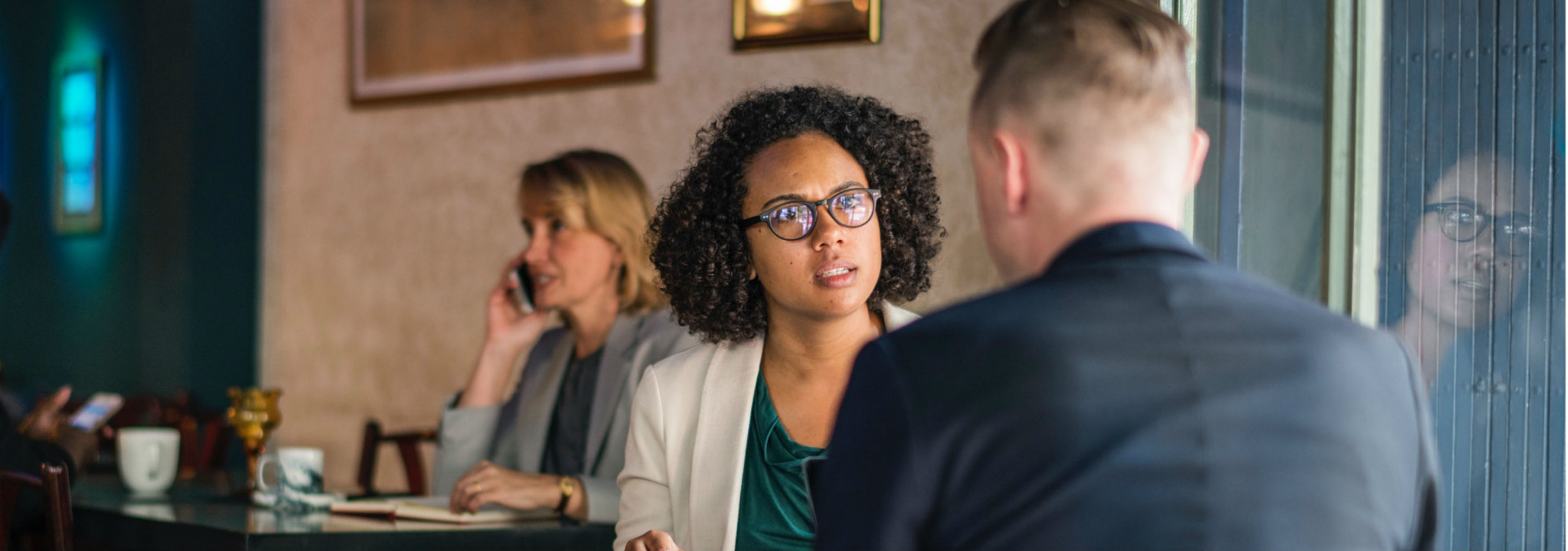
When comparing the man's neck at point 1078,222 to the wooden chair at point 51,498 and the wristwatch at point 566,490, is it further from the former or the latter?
the wooden chair at point 51,498

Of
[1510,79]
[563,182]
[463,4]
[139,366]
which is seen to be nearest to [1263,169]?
[1510,79]

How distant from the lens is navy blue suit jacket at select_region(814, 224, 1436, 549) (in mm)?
827

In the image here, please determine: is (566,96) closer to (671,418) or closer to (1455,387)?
(671,418)

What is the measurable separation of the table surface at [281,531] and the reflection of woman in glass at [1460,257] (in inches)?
51.1

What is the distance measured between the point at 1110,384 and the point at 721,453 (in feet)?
3.68

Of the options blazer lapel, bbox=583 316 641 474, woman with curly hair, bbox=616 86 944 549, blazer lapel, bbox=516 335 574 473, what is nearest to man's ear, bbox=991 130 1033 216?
woman with curly hair, bbox=616 86 944 549

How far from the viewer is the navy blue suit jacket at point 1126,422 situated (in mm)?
827

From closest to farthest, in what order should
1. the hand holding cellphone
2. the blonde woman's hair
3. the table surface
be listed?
1. the table surface
2. the blonde woman's hair
3. the hand holding cellphone

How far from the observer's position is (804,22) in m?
3.51

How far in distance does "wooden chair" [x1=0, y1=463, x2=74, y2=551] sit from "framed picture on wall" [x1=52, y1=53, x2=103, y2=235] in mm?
3586

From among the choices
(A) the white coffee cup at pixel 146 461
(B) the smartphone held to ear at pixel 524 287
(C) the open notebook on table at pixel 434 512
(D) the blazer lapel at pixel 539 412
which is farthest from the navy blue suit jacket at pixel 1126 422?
(B) the smartphone held to ear at pixel 524 287

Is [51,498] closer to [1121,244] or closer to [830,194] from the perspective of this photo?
[830,194]

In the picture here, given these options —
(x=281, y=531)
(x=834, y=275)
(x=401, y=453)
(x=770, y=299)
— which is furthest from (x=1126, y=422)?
(x=401, y=453)

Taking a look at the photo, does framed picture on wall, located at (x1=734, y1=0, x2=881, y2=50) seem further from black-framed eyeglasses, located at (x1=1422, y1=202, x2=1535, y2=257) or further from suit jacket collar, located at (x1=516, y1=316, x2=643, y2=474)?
black-framed eyeglasses, located at (x1=1422, y1=202, x2=1535, y2=257)
